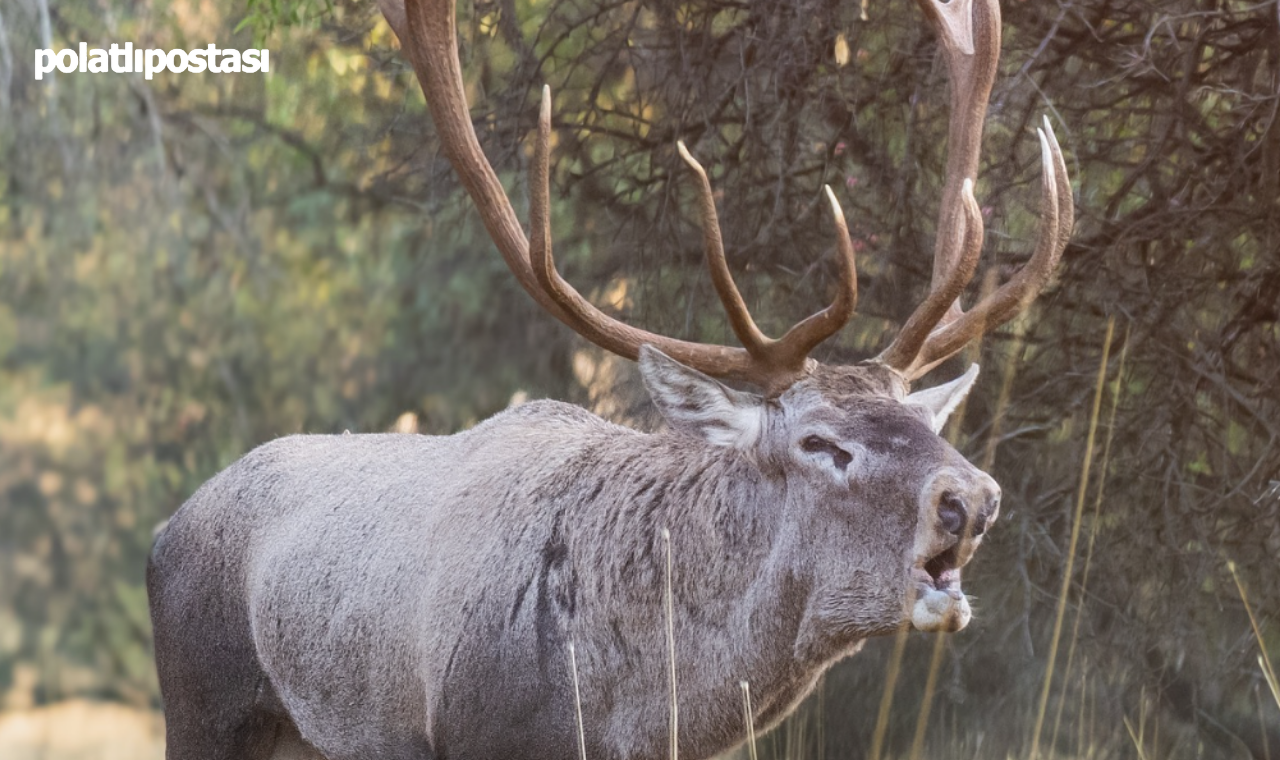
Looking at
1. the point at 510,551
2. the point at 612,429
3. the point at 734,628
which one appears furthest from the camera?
the point at 612,429

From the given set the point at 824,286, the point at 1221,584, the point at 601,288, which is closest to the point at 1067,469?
the point at 1221,584

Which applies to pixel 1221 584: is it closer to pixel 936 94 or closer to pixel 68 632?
pixel 936 94

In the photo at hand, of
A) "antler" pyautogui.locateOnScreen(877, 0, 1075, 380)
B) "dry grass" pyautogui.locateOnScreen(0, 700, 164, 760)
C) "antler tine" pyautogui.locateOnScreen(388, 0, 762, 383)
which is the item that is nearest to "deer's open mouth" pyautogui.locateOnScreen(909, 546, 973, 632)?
"antler" pyautogui.locateOnScreen(877, 0, 1075, 380)

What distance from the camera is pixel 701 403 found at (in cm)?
352

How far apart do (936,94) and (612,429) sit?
2.38 metres

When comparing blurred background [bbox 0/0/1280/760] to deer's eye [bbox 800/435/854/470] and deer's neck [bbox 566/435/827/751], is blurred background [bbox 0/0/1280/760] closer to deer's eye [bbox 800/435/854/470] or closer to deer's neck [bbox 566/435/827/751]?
deer's neck [bbox 566/435/827/751]

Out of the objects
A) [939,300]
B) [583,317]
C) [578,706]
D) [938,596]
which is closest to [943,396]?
[939,300]

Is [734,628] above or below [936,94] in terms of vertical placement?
below

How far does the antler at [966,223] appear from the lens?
367 cm

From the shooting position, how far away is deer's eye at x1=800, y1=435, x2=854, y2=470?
3295mm

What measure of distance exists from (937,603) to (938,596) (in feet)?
0.05

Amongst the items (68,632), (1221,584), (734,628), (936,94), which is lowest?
(68,632)

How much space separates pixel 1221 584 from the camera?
5.43 meters

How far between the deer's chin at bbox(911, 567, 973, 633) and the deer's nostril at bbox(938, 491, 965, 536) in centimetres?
10
